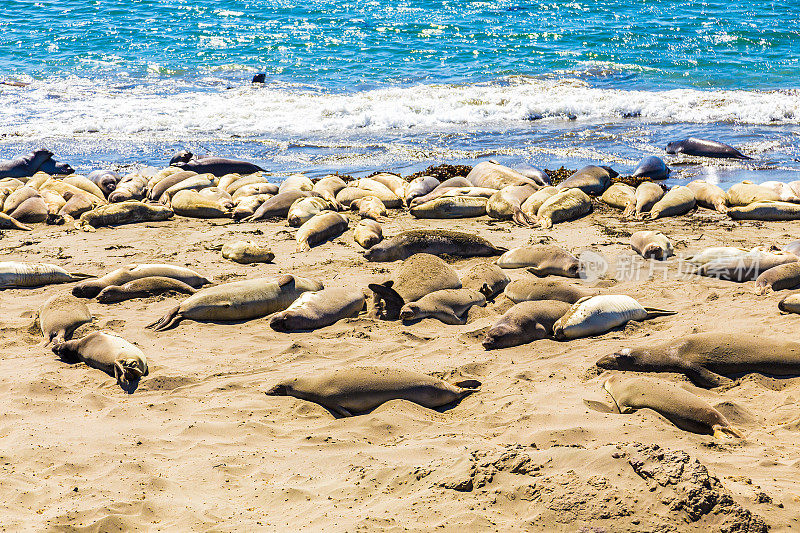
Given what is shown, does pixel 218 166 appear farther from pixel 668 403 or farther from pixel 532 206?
pixel 668 403

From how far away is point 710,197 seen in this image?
8922mm

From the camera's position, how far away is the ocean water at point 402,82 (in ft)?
43.7

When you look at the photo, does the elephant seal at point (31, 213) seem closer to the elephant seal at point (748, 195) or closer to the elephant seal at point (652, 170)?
the elephant seal at point (652, 170)

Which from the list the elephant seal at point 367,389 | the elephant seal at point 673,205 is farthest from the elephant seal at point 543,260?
the elephant seal at point 367,389

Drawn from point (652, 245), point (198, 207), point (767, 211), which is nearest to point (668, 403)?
point (652, 245)

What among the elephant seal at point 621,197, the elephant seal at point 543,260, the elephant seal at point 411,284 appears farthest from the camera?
the elephant seal at point 621,197

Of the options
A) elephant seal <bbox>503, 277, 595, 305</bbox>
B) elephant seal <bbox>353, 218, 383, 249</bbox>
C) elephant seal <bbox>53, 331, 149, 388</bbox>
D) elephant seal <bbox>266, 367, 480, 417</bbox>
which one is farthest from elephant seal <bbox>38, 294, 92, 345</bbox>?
elephant seal <bbox>503, 277, 595, 305</bbox>

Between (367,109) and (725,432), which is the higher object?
(367,109)

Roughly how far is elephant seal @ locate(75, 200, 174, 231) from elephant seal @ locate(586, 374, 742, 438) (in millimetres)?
6622

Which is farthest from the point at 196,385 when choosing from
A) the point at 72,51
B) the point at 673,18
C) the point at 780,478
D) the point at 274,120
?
the point at 673,18

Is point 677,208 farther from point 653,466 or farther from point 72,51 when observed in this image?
point 72,51

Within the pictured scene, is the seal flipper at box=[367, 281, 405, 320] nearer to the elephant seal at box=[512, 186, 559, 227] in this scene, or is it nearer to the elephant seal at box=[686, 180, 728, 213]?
the elephant seal at box=[512, 186, 559, 227]

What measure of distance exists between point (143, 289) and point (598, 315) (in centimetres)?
400

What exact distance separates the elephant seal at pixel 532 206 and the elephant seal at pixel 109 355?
16.0ft
